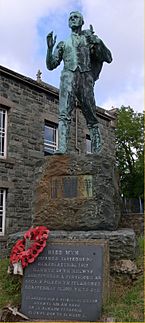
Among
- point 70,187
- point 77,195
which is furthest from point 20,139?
point 77,195

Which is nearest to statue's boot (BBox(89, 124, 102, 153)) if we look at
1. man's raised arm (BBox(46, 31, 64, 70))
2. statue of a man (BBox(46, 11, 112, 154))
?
statue of a man (BBox(46, 11, 112, 154))

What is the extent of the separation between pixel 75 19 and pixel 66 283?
441 centimetres

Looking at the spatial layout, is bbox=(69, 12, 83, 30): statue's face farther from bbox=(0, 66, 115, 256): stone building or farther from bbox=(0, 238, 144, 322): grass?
bbox=(0, 66, 115, 256): stone building

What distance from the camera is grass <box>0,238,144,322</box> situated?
4531 millimetres

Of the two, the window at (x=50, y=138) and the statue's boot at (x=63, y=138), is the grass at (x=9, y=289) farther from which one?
the window at (x=50, y=138)

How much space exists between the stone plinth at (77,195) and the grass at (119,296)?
0.87 meters

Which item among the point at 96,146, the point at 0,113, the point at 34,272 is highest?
the point at 0,113

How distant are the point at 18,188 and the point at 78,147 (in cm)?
420

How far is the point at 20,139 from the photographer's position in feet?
47.6

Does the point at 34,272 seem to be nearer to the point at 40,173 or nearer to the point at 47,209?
the point at 47,209

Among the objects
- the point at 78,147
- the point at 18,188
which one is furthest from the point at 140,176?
the point at 18,188

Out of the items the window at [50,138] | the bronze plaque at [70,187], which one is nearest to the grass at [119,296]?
the bronze plaque at [70,187]

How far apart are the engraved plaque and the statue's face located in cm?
381

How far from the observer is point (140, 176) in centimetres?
2975
